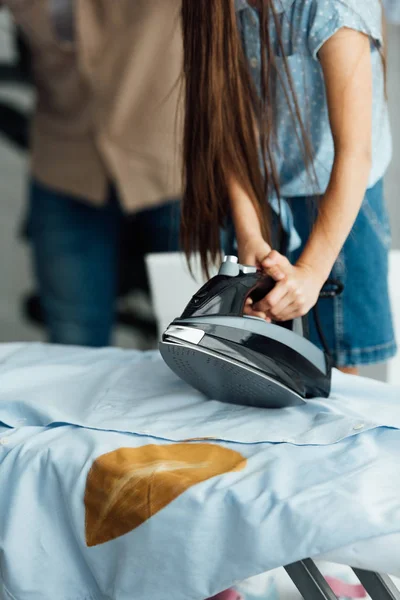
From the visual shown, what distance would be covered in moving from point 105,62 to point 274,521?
1236 millimetres

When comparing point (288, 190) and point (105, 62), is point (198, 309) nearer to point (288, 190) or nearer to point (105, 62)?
point (288, 190)

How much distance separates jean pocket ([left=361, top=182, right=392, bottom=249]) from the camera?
939mm

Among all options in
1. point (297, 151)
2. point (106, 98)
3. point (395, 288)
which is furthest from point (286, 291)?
point (106, 98)

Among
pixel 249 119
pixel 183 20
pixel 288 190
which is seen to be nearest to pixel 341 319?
pixel 288 190

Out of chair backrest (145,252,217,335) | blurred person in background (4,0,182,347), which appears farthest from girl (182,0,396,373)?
blurred person in background (4,0,182,347)

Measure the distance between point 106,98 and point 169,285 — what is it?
55 centimetres

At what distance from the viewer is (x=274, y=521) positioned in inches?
24.0

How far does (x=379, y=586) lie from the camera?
62cm

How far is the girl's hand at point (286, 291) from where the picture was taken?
0.80 meters

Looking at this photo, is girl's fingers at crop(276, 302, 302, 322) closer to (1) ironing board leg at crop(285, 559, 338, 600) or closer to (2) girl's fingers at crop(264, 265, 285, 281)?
(2) girl's fingers at crop(264, 265, 285, 281)

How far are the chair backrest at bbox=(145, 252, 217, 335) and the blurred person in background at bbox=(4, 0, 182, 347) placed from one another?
0.81 feet

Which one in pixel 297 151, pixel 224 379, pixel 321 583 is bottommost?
pixel 321 583

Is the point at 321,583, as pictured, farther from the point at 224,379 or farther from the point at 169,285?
the point at 169,285

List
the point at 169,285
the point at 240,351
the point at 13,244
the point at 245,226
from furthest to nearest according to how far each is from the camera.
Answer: the point at 13,244 → the point at 169,285 → the point at 245,226 → the point at 240,351
